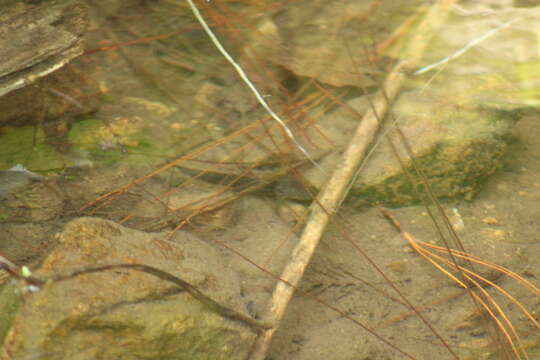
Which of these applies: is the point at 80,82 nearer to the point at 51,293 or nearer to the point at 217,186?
the point at 217,186

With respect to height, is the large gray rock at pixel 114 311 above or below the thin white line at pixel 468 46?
above

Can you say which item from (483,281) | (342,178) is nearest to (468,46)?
(342,178)

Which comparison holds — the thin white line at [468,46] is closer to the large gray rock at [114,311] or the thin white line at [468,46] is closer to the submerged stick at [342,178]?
the submerged stick at [342,178]

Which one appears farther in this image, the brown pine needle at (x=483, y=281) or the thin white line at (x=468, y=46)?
the thin white line at (x=468, y=46)

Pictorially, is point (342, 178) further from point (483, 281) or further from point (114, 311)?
point (114, 311)

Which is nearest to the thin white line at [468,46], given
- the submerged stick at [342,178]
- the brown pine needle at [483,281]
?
the submerged stick at [342,178]

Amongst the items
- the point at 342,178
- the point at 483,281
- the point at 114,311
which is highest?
the point at 114,311

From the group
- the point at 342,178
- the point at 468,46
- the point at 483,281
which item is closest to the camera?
the point at 483,281

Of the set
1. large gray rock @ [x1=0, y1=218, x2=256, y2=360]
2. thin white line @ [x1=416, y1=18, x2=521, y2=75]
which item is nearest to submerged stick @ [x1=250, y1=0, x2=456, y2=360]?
thin white line @ [x1=416, y1=18, x2=521, y2=75]

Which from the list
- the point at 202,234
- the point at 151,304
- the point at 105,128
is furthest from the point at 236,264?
the point at 105,128
